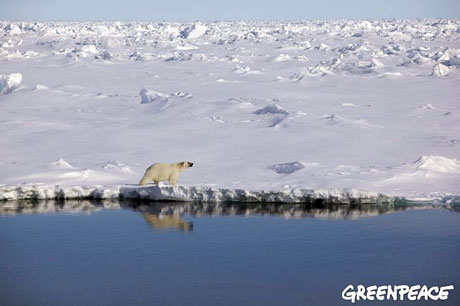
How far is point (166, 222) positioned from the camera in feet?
39.5

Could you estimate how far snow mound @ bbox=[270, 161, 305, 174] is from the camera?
14.8 m

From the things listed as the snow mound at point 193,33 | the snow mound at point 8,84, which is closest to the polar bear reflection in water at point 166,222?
the snow mound at point 8,84

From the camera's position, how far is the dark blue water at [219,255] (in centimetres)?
853

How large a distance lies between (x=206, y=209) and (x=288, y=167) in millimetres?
2926

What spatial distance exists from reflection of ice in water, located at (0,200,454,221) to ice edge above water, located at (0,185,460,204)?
4.5 inches

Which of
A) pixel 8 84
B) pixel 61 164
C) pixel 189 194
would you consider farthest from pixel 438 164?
pixel 8 84

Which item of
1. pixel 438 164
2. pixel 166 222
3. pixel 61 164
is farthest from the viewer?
pixel 61 164

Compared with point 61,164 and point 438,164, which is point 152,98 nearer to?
point 61,164

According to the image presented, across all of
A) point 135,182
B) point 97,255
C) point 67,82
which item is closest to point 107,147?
point 135,182

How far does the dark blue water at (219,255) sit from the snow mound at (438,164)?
245 cm

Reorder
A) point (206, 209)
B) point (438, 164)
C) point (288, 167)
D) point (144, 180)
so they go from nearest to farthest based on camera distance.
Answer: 1. point (206, 209)
2. point (144, 180)
3. point (438, 164)
4. point (288, 167)

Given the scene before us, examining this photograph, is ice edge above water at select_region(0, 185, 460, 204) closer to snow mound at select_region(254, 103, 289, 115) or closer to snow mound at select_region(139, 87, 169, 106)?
snow mound at select_region(254, 103, 289, 115)

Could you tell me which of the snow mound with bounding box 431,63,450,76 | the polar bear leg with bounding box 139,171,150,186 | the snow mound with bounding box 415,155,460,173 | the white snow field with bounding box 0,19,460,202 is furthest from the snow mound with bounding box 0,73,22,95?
the snow mound with bounding box 415,155,460,173

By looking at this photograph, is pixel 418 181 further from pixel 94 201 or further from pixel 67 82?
pixel 67 82
